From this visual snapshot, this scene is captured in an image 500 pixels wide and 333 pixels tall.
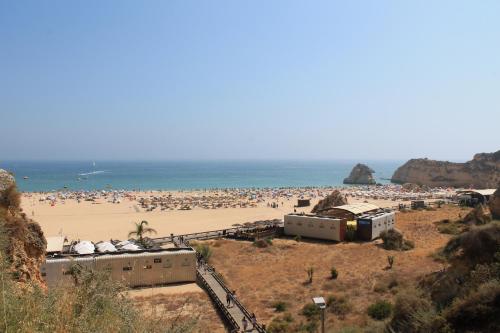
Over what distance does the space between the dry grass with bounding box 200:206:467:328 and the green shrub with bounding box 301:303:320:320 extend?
26 centimetres

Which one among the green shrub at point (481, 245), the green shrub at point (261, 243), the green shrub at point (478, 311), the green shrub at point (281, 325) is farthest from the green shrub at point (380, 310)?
the green shrub at point (261, 243)

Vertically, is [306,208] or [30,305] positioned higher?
[30,305]

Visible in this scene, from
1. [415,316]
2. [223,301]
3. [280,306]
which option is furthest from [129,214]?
[415,316]

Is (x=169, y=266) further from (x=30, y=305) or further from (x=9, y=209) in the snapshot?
(x=30, y=305)

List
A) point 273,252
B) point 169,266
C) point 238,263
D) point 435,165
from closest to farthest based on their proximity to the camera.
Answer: point 169,266
point 238,263
point 273,252
point 435,165

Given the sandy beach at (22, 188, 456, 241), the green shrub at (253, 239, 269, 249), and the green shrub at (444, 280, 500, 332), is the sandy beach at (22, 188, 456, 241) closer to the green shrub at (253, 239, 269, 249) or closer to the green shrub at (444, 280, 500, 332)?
the green shrub at (253, 239, 269, 249)

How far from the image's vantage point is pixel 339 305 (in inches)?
604

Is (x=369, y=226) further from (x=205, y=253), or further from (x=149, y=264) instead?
(x=149, y=264)

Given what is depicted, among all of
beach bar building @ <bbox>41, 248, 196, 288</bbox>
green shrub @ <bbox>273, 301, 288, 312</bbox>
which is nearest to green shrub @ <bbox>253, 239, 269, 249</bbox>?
beach bar building @ <bbox>41, 248, 196, 288</bbox>

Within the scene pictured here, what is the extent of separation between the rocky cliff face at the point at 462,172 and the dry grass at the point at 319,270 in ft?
230

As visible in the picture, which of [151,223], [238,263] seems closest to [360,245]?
[238,263]

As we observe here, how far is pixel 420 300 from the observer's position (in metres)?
10.8

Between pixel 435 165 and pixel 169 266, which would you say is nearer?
pixel 169 266

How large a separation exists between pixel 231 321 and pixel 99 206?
4607cm
